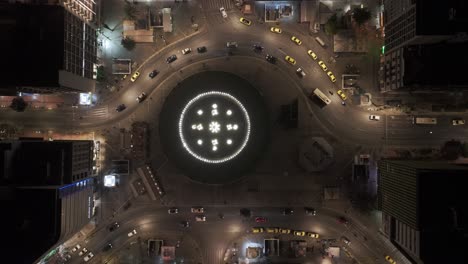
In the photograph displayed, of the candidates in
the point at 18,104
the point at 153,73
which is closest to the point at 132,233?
the point at 153,73

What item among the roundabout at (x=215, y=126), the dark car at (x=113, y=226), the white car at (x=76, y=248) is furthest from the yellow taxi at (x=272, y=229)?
the white car at (x=76, y=248)

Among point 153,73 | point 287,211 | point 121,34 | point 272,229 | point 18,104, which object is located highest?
point 121,34

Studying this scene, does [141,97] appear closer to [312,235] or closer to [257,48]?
[257,48]

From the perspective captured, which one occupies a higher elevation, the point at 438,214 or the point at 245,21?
the point at 245,21

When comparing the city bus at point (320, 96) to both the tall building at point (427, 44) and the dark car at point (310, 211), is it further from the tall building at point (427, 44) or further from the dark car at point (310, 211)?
the dark car at point (310, 211)

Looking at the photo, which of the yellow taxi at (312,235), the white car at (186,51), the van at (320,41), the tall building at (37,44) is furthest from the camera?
the yellow taxi at (312,235)

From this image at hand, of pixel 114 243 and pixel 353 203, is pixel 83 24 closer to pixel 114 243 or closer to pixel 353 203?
pixel 114 243

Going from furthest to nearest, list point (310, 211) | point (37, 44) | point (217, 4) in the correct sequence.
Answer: point (217, 4) < point (310, 211) < point (37, 44)

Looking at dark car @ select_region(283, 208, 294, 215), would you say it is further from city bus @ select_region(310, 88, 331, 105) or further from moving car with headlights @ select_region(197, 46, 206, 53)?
moving car with headlights @ select_region(197, 46, 206, 53)
